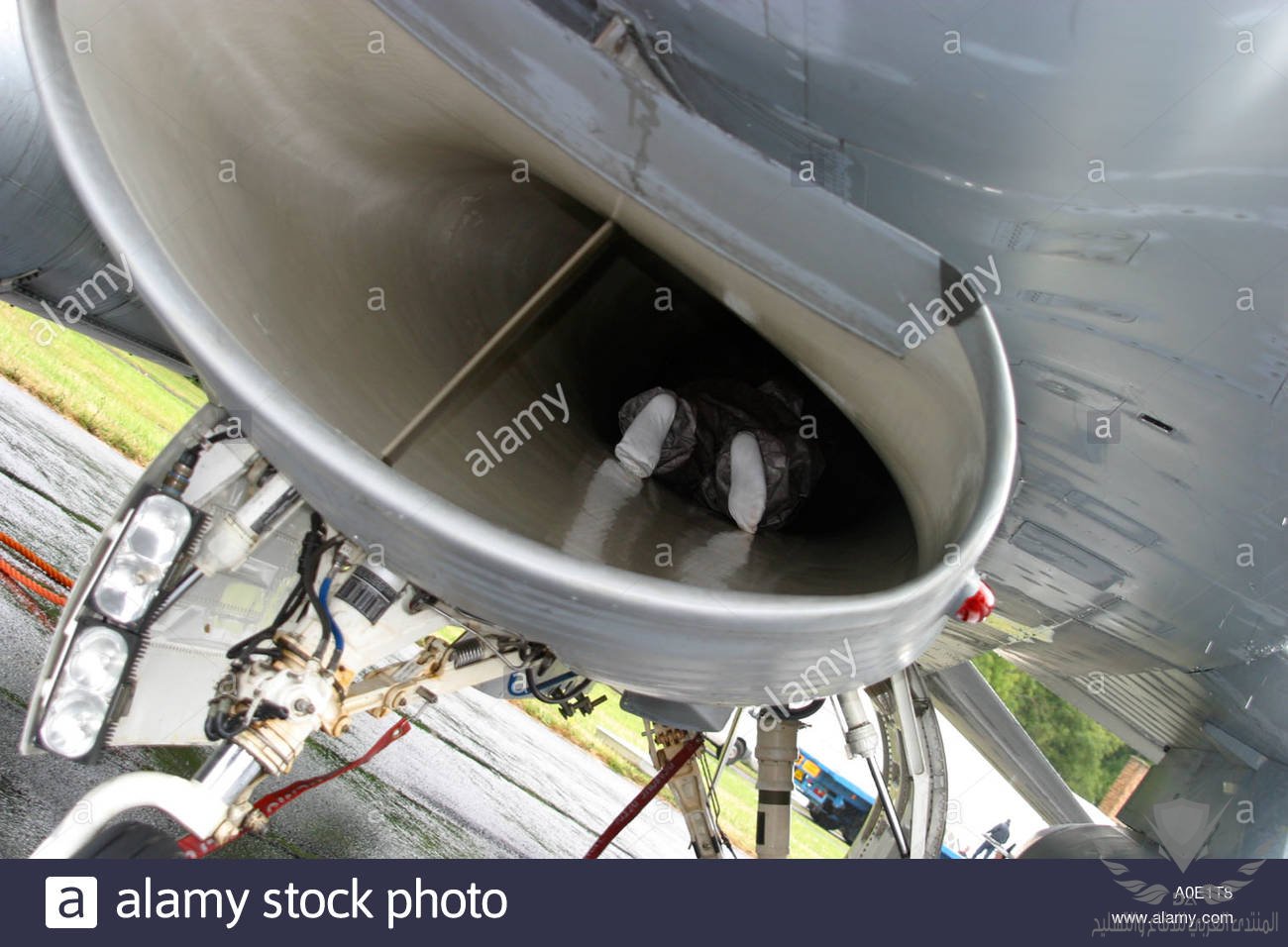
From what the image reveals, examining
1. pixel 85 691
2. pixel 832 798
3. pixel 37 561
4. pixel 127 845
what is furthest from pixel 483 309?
pixel 832 798

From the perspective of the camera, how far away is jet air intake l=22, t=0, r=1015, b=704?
1953mm

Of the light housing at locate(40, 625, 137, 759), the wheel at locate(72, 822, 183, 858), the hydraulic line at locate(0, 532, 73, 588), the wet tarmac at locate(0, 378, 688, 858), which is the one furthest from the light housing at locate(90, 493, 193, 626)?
the hydraulic line at locate(0, 532, 73, 588)

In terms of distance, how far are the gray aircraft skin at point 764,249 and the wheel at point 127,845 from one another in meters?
1.21

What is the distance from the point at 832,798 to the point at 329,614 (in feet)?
52.0

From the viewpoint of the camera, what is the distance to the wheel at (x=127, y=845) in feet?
8.69

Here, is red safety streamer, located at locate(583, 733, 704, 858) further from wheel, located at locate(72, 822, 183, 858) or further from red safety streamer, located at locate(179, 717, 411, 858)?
wheel, located at locate(72, 822, 183, 858)

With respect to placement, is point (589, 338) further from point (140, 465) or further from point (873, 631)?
point (140, 465)

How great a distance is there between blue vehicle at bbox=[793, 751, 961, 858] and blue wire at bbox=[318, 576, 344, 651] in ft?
48.4

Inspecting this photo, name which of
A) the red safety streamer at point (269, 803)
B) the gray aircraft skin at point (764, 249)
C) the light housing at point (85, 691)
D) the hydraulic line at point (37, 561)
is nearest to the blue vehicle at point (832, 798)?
the hydraulic line at point (37, 561)

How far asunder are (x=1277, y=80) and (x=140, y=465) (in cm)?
1182

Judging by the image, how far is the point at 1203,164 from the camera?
213 cm

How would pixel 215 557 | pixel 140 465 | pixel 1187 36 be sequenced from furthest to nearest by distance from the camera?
pixel 140 465 < pixel 215 557 < pixel 1187 36

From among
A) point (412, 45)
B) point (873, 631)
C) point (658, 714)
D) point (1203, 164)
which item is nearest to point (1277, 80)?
point (1203, 164)

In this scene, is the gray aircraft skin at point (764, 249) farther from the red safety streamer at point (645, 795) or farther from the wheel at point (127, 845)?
the red safety streamer at point (645, 795)
